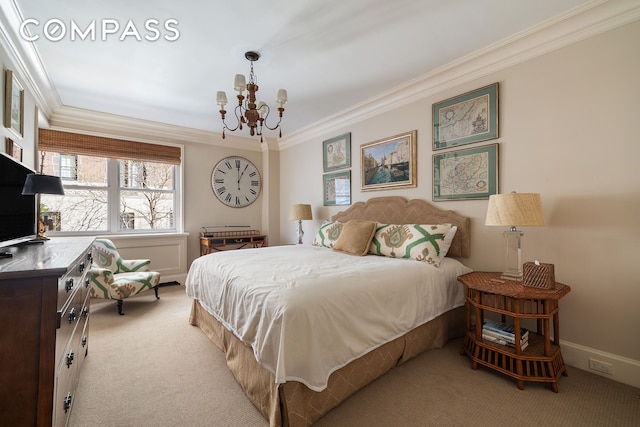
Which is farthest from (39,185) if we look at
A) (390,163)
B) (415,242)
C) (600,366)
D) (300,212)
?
(600,366)

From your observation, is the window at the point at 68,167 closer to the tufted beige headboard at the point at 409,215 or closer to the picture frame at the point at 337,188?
the picture frame at the point at 337,188

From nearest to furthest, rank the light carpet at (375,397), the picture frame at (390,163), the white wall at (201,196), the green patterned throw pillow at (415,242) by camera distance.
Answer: the light carpet at (375,397)
the green patterned throw pillow at (415,242)
the picture frame at (390,163)
the white wall at (201,196)

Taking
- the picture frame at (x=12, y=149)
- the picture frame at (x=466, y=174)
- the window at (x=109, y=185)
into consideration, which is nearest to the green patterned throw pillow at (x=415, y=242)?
the picture frame at (x=466, y=174)

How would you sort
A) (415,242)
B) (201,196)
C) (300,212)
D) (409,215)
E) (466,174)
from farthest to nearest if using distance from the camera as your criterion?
(201,196), (300,212), (409,215), (466,174), (415,242)

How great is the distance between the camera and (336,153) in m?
4.09

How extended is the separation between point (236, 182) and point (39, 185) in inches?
125

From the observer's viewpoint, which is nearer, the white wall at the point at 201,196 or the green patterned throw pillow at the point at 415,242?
the green patterned throw pillow at the point at 415,242

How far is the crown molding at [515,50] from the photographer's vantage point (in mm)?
1895

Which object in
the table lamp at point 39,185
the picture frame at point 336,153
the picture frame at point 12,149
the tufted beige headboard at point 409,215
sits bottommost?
the tufted beige headboard at point 409,215

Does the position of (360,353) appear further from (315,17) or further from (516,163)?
(315,17)

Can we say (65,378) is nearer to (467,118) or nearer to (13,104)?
(13,104)

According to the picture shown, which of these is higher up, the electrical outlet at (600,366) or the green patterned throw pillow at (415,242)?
the green patterned throw pillow at (415,242)

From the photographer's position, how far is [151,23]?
6.82 feet

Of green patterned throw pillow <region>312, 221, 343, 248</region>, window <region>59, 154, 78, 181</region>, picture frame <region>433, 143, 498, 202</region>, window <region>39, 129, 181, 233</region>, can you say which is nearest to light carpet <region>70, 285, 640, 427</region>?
picture frame <region>433, 143, 498, 202</region>
